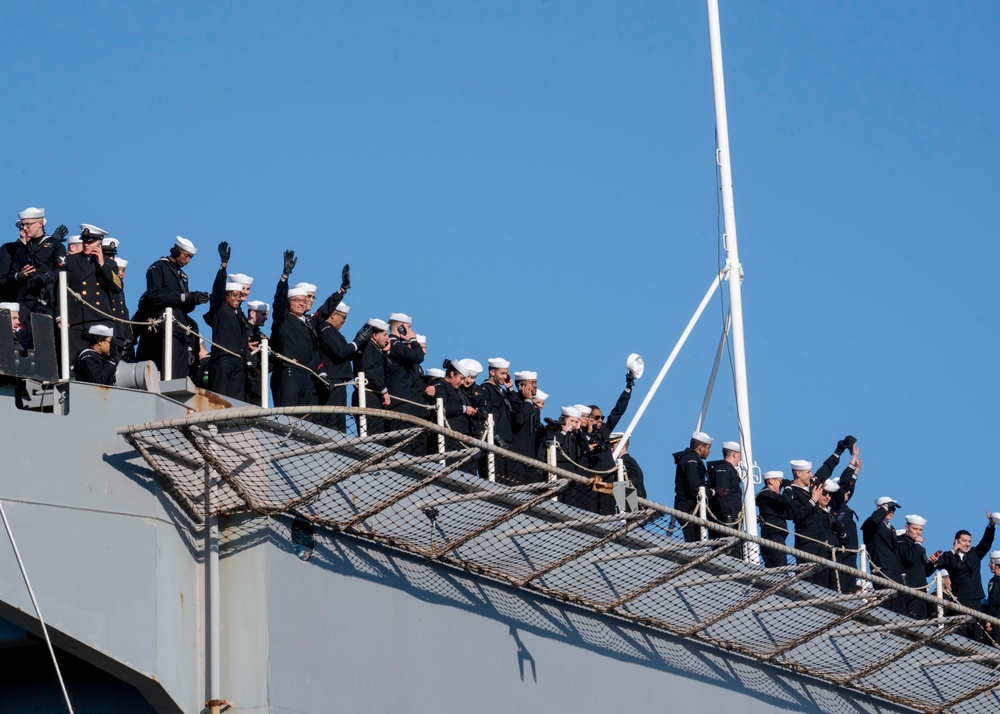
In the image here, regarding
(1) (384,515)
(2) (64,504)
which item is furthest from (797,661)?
(2) (64,504)

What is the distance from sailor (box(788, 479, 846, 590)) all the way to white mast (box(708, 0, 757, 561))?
0.80 metres

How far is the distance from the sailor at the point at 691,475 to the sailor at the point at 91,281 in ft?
21.4

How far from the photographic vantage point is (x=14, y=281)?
14258mm

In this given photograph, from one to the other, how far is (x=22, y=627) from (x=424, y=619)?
3.65 metres

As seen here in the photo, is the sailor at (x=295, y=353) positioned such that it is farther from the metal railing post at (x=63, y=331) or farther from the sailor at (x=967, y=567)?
the sailor at (x=967, y=567)

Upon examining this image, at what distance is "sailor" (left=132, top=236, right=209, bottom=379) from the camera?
14078 millimetres

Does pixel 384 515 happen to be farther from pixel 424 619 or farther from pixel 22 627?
pixel 22 627

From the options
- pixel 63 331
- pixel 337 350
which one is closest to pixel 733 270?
pixel 337 350

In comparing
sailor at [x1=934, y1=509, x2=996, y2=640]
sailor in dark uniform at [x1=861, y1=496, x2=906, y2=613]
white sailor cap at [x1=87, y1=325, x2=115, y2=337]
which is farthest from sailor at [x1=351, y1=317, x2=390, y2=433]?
sailor at [x1=934, y1=509, x2=996, y2=640]

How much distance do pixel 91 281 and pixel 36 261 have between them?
19.3 inches

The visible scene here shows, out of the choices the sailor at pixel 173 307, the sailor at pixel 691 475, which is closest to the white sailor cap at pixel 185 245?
the sailor at pixel 173 307

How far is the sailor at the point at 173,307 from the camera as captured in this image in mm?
14078

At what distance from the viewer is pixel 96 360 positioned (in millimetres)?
13062

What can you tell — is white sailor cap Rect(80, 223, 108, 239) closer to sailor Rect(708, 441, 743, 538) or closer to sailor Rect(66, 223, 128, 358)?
sailor Rect(66, 223, 128, 358)
